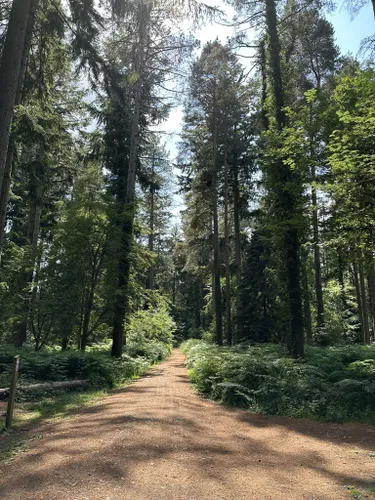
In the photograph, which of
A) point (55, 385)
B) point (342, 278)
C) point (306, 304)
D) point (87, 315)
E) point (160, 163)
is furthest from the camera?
point (342, 278)

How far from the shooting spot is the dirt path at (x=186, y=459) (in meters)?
3.65

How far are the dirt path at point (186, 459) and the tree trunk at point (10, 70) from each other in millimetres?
4741

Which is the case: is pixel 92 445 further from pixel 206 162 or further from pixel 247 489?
pixel 206 162

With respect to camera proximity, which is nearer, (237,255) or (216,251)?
(216,251)

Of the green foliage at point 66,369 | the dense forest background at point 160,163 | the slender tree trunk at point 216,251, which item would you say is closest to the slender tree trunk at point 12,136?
the dense forest background at point 160,163

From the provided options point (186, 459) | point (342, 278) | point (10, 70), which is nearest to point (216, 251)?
point (342, 278)

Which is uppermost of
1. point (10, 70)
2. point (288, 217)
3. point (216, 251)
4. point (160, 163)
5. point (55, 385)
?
point (160, 163)

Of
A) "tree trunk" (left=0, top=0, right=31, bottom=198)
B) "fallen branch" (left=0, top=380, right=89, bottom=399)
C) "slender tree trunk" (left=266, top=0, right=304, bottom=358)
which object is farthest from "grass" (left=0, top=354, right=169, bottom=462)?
"slender tree trunk" (left=266, top=0, right=304, bottom=358)

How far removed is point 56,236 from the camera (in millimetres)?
14273

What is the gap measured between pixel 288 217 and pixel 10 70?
28.3 ft

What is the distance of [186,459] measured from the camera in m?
4.47

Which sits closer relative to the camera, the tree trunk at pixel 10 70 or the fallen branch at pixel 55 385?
the tree trunk at pixel 10 70

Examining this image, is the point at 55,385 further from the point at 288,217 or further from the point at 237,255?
the point at 237,255

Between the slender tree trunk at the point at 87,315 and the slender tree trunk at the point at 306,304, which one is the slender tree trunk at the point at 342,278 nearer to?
the slender tree trunk at the point at 306,304
